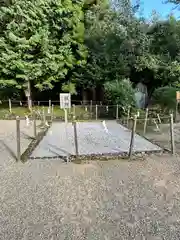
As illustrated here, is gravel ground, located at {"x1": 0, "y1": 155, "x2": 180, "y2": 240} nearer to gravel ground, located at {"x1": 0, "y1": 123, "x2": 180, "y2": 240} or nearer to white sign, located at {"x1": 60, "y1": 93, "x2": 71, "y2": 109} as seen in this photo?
gravel ground, located at {"x1": 0, "y1": 123, "x2": 180, "y2": 240}

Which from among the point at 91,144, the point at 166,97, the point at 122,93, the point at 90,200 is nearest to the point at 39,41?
the point at 122,93

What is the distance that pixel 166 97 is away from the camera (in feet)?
50.2

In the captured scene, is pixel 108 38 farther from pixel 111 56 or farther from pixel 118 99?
pixel 118 99

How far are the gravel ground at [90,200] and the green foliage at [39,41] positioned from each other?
34.7 ft

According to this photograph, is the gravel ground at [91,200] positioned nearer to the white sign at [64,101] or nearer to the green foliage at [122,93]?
the white sign at [64,101]

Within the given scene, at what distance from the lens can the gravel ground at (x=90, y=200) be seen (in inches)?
132

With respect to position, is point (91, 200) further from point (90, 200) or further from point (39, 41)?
point (39, 41)

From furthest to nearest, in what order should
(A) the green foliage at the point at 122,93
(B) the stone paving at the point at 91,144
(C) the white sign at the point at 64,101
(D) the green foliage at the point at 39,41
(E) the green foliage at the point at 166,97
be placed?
(D) the green foliage at the point at 39,41
(E) the green foliage at the point at 166,97
(A) the green foliage at the point at 122,93
(B) the stone paving at the point at 91,144
(C) the white sign at the point at 64,101

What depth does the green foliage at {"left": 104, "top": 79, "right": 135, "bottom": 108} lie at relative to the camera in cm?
1436

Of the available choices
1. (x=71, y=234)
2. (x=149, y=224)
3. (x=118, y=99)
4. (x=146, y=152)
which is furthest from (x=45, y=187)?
(x=118, y=99)

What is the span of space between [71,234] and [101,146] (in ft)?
15.2

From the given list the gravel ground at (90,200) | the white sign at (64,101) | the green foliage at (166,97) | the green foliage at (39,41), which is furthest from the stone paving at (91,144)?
the green foliage at (39,41)

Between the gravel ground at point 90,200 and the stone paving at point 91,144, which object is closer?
the gravel ground at point 90,200

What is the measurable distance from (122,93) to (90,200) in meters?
10.6
